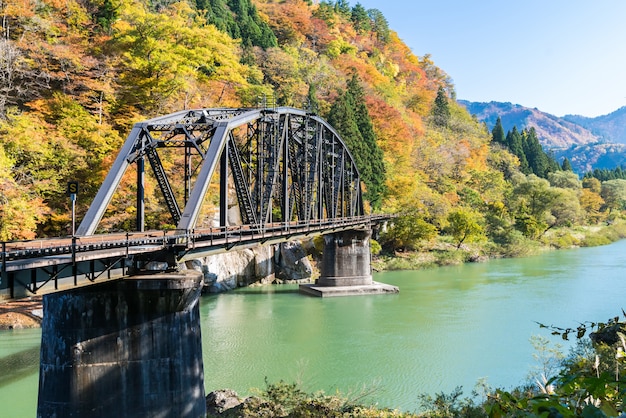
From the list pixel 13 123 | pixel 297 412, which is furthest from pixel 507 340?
pixel 13 123

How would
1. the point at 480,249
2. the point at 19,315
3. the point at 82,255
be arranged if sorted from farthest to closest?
the point at 480,249
the point at 19,315
the point at 82,255

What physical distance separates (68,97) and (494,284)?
33.2 m

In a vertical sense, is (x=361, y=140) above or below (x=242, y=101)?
below

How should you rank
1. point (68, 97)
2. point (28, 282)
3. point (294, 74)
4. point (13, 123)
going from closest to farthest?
point (28, 282) → point (13, 123) → point (68, 97) → point (294, 74)

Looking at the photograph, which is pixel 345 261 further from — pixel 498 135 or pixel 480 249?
pixel 498 135

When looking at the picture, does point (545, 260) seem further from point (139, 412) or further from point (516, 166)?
point (139, 412)

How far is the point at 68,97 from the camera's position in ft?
104

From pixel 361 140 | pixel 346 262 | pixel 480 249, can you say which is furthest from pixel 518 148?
pixel 346 262

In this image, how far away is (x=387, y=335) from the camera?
2505 cm

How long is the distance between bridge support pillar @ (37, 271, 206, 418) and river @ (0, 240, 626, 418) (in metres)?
4.35

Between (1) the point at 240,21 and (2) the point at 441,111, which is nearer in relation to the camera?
(1) the point at 240,21

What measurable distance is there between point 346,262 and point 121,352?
87.1 ft

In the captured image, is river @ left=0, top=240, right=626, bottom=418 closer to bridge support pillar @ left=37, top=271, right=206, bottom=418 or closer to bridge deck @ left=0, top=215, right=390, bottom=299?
bridge support pillar @ left=37, top=271, right=206, bottom=418

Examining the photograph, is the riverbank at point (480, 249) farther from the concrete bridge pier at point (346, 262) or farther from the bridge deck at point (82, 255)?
the bridge deck at point (82, 255)
